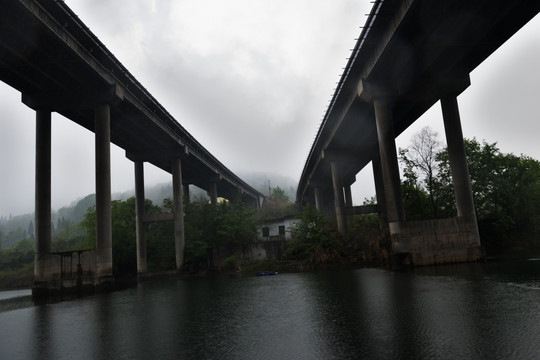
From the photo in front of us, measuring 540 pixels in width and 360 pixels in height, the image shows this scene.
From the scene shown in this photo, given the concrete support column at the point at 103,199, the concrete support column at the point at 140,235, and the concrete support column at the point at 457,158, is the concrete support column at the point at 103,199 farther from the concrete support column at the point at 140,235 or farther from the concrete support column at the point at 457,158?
the concrete support column at the point at 457,158

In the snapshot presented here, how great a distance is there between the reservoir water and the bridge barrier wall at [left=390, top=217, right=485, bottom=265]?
8.30 m

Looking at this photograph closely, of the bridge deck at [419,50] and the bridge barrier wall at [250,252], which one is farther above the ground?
the bridge deck at [419,50]

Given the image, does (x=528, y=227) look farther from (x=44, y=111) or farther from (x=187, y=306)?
(x=44, y=111)

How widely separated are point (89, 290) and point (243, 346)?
23.2 meters

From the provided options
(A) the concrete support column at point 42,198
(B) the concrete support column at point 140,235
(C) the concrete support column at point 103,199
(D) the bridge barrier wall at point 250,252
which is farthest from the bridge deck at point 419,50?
(A) the concrete support column at point 42,198

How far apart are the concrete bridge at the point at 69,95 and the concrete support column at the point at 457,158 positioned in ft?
90.1

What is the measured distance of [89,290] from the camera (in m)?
28.1

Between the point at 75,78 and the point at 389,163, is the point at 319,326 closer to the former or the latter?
the point at 389,163

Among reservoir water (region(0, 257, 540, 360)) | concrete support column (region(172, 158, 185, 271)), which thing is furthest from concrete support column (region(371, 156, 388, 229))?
reservoir water (region(0, 257, 540, 360))

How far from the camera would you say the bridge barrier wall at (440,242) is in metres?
26.9

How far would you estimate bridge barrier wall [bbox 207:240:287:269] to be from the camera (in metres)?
44.4

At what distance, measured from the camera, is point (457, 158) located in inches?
1155

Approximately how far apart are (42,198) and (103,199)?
15.4 feet

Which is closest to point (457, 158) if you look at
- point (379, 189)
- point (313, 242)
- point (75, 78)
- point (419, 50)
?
point (419, 50)
